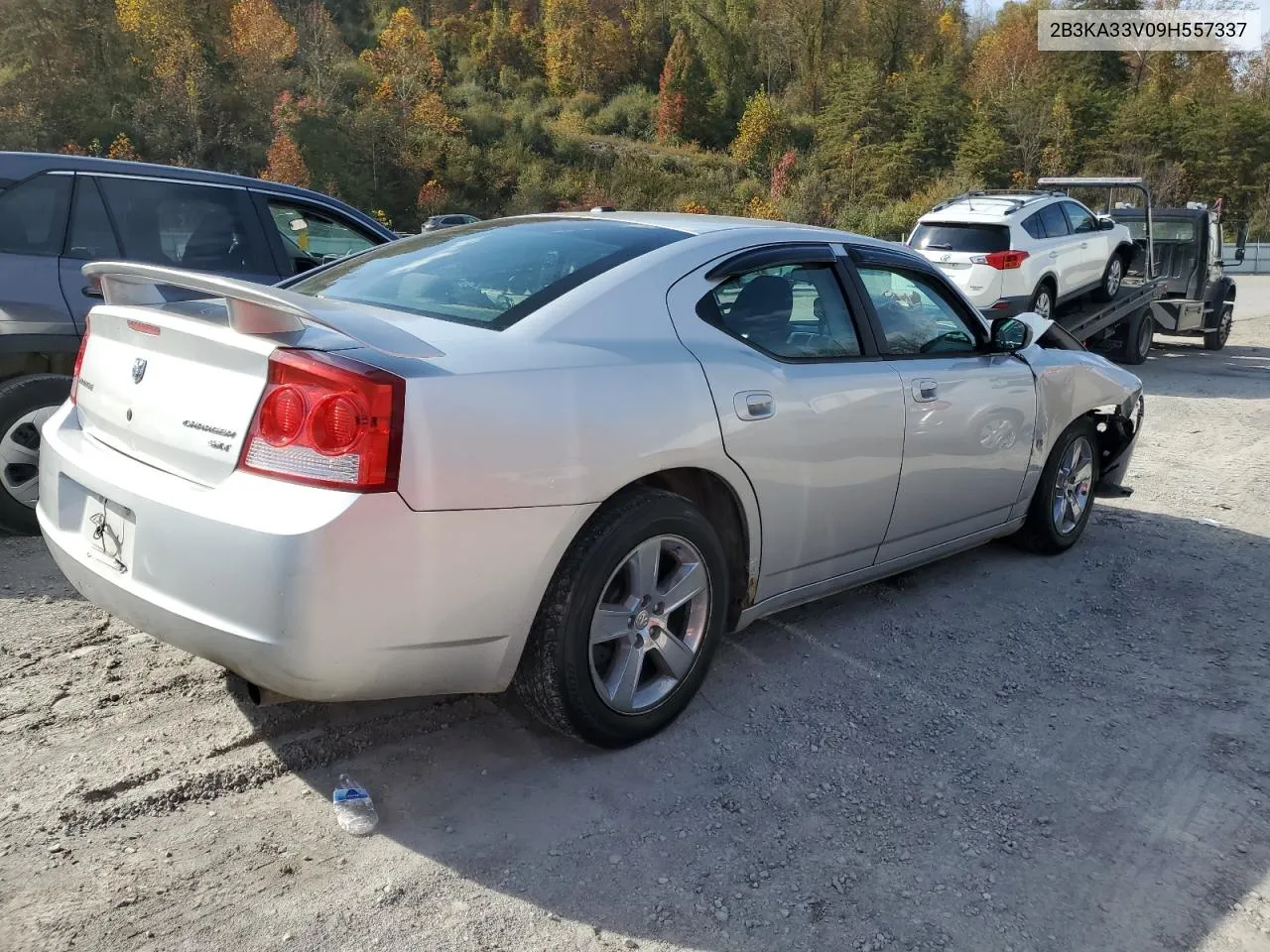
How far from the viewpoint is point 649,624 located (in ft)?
10.3

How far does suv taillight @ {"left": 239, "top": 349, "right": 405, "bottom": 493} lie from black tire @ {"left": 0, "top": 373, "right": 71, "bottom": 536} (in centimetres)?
282

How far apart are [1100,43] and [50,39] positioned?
62.9 metres

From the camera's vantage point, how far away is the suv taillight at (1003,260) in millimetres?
11562

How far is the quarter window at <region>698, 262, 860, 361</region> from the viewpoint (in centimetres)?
344

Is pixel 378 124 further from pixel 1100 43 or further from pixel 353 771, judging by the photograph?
pixel 353 771

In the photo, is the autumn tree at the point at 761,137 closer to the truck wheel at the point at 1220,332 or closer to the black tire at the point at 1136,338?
the truck wheel at the point at 1220,332

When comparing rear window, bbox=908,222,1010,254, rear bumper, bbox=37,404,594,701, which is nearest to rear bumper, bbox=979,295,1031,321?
rear window, bbox=908,222,1010,254

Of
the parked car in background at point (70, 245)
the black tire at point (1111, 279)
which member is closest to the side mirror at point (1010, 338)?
the parked car in background at point (70, 245)

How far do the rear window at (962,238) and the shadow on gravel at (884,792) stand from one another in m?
8.21

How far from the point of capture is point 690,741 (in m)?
3.24

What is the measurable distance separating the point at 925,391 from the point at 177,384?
2.67 metres

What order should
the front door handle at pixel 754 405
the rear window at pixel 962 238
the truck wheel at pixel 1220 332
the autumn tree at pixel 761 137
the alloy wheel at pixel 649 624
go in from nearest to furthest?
the alloy wheel at pixel 649 624
the front door handle at pixel 754 405
the rear window at pixel 962 238
the truck wheel at pixel 1220 332
the autumn tree at pixel 761 137

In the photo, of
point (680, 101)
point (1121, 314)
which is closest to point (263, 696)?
point (1121, 314)

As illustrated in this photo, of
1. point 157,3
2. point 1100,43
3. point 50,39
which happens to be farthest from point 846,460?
point 1100,43
